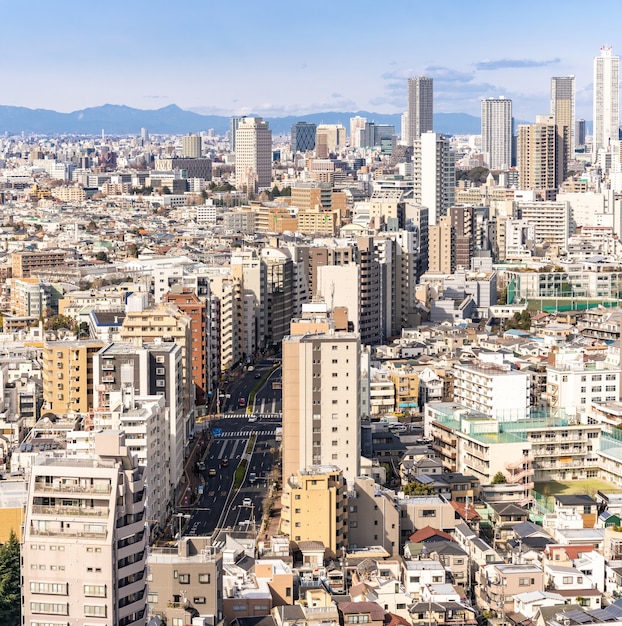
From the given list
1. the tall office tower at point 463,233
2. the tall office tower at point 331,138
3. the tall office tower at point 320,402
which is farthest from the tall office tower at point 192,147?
the tall office tower at point 320,402

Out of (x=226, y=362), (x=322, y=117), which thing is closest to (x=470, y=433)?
(x=226, y=362)

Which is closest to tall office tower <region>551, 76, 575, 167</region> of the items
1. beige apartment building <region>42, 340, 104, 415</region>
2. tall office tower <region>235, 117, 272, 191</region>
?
tall office tower <region>235, 117, 272, 191</region>

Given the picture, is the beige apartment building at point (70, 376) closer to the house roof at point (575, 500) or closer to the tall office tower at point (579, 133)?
the house roof at point (575, 500)

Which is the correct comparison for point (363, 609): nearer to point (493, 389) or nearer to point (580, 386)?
point (493, 389)

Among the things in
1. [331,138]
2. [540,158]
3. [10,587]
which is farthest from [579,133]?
[10,587]

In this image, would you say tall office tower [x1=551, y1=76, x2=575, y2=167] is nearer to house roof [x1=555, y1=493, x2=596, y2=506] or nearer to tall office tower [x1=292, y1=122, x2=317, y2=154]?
tall office tower [x1=292, y1=122, x2=317, y2=154]

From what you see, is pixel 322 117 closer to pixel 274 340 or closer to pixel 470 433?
pixel 274 340
